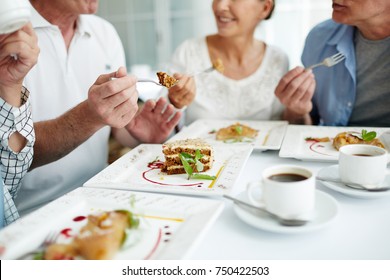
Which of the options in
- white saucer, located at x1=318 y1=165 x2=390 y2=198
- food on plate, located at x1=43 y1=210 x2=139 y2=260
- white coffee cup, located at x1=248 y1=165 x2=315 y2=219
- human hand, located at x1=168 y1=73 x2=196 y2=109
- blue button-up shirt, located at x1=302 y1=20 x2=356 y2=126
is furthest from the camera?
blue button-up shirt, located at x1=302 y1=20 x2=356 y2=126

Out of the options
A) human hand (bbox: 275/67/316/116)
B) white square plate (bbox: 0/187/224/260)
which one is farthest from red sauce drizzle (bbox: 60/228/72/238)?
human hand (bbox: 275/67/316/116)

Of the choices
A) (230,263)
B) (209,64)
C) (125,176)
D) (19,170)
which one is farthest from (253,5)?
(230,263)

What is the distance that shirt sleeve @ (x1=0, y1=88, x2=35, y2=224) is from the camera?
4.13ft

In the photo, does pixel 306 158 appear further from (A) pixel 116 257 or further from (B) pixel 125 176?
(A) pixel 116 257

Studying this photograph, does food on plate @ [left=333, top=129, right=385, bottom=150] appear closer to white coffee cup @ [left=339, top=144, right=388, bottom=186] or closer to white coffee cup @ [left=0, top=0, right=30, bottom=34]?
white coffee cup @ [left=339, top=144, right=388, bottom=186]

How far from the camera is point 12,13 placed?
0.89 m

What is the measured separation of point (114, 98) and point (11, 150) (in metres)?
0.39

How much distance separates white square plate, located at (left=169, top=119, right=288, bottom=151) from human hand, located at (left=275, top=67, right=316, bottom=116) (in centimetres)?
13

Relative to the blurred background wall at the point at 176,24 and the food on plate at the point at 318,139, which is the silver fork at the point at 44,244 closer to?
the food on plate at the point at 318,139

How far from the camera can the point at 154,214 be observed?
3.28ft

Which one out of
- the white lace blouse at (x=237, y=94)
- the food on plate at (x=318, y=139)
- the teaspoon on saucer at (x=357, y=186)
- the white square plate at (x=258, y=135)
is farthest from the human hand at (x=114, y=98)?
the white lace blouse at (x=237, y=94)

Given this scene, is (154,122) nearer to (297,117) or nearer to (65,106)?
(65,106)

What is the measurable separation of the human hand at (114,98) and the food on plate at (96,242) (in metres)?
0.50

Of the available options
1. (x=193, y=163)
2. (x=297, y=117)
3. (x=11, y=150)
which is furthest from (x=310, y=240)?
(x=297, y=117)
